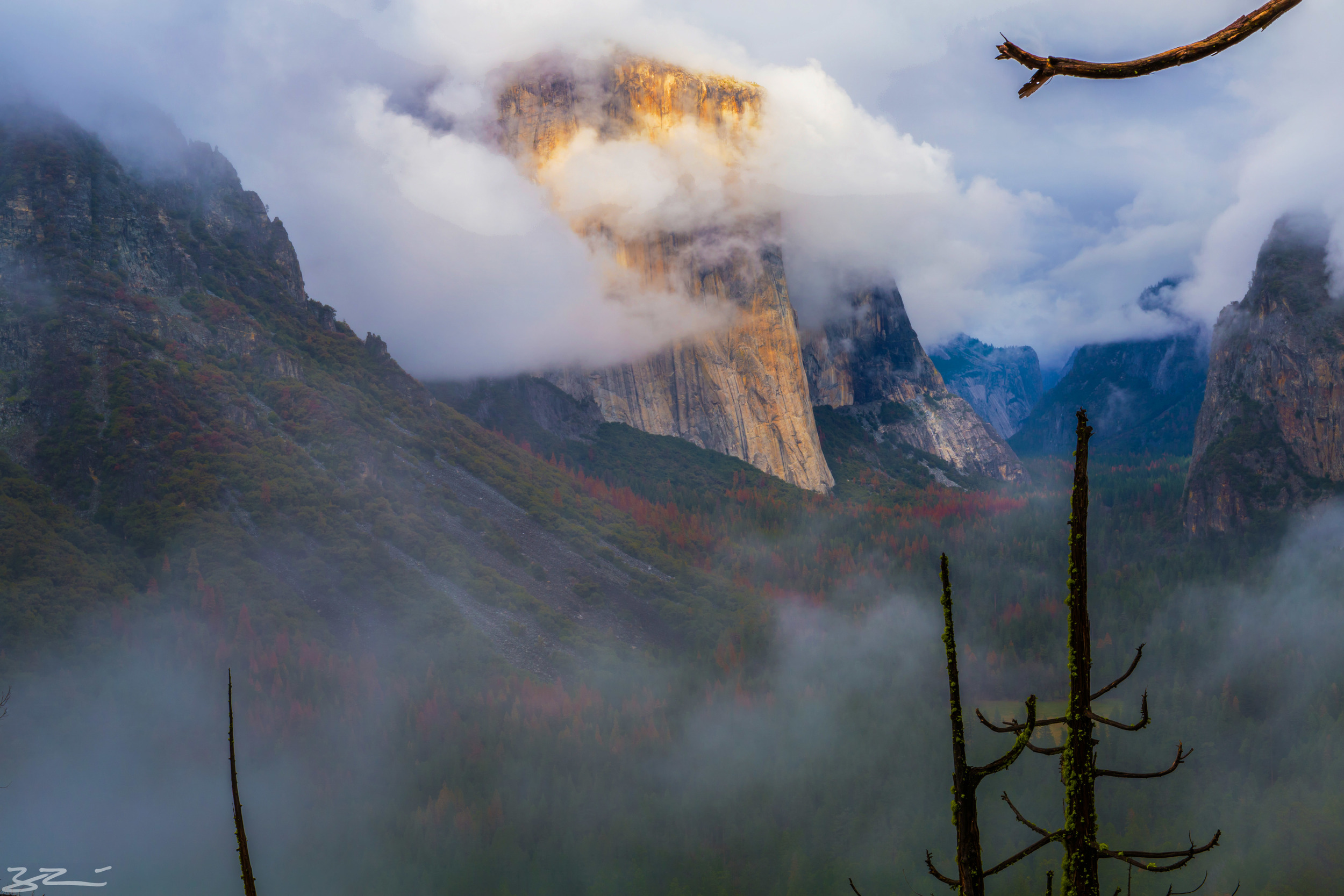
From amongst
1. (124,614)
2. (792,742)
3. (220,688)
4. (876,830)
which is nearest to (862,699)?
(792,742)

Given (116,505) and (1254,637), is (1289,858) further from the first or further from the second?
(116,505)

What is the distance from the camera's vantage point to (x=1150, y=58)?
15.8 ft

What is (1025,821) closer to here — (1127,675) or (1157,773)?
(1127,675)

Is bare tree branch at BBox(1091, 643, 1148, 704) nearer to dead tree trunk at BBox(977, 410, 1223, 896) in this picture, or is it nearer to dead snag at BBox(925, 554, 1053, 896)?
dead tree trunk at BBox(977, 410, 1223, 896)

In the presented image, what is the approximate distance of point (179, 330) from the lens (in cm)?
15375

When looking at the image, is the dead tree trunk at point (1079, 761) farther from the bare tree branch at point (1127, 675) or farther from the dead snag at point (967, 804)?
the dead snag at point (967, 804)

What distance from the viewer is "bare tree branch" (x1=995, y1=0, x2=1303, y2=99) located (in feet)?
15.1

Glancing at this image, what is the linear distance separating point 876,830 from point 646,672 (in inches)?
1996
